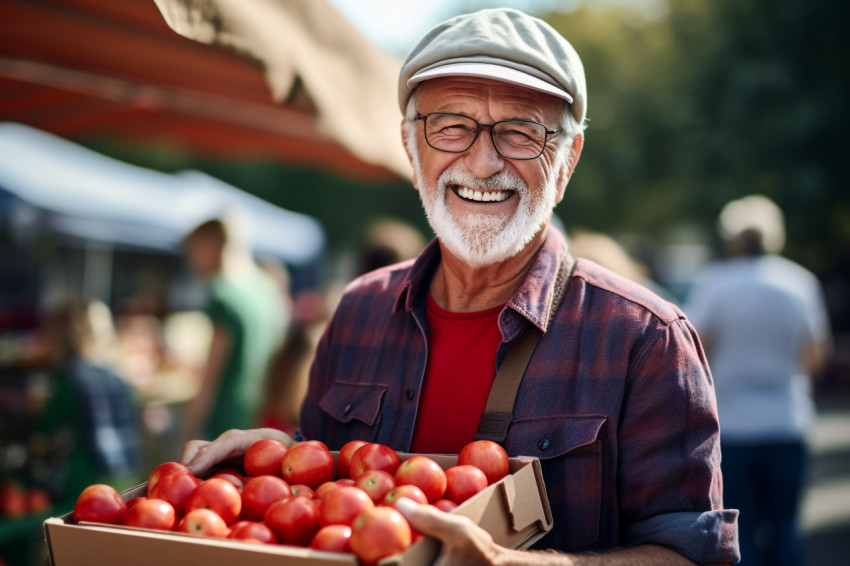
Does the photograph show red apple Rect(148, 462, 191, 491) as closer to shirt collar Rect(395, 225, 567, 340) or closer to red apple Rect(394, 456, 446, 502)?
red apple Rect(394, 456, 446, 502)

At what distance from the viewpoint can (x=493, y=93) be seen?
206 cm

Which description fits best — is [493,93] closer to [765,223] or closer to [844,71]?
[765,223]

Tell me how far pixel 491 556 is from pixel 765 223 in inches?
169

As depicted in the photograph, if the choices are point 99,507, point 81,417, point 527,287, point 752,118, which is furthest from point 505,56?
point 752,118

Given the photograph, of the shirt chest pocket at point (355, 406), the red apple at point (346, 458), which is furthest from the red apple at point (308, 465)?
the shirt chest pocket at point (355, 406)

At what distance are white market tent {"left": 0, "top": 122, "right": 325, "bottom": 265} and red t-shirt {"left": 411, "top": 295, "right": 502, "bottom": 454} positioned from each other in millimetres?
3710

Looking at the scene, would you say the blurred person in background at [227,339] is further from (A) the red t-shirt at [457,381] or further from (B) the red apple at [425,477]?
(B) the red apple at [425,477]

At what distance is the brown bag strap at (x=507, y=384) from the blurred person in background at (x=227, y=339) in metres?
3.48

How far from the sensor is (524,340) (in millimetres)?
2053

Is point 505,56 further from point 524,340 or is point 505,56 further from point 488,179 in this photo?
point 524,340

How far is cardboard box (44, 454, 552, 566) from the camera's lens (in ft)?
4.52

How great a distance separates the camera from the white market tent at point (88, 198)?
7.15m

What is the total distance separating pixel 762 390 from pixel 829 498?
380 centimetres

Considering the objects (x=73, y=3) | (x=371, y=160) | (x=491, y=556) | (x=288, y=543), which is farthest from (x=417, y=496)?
(x=73, y=3)
